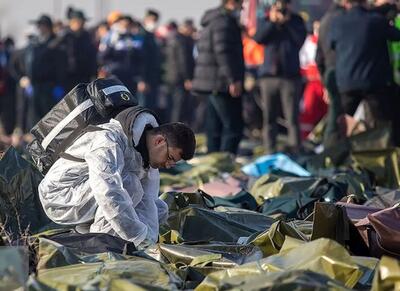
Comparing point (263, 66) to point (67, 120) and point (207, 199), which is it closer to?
point (207, 199)

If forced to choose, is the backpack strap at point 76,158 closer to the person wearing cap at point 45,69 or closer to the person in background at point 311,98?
the person wearing cap at point 45,69

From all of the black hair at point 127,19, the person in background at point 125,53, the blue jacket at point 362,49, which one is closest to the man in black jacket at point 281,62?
the blue jacket at point 362,49

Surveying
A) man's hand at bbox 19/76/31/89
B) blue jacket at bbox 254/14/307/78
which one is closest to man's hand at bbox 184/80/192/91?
man's hand at bbox 19/76/31/89

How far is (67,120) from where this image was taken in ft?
20.6

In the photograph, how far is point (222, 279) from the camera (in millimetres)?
4766

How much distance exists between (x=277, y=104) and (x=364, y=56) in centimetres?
161

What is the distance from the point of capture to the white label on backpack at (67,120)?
6258 millimetres

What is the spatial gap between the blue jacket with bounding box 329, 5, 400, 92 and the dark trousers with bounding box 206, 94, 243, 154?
1.09 metres

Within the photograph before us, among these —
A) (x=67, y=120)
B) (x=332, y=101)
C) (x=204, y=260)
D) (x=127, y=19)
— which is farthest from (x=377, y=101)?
(x=204, y=260)

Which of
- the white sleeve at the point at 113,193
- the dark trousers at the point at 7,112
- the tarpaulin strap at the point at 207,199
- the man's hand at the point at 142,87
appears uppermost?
the white sleeve at the point at 113,193

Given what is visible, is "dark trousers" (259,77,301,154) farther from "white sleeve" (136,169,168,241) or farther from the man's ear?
the man's ear

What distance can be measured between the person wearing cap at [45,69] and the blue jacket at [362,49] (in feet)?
14.5

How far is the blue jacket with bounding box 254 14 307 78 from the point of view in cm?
1188

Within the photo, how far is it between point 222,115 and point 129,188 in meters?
5.51
